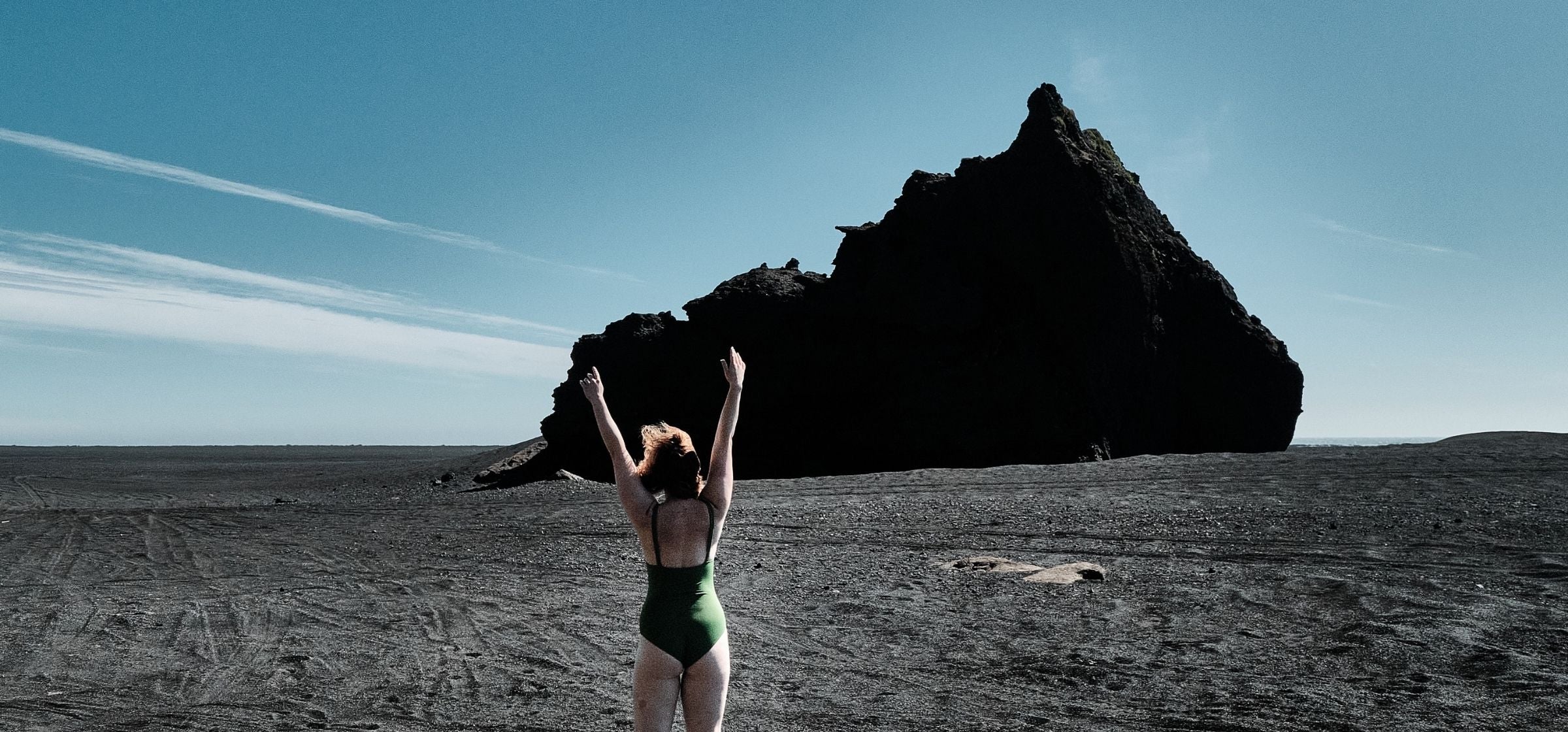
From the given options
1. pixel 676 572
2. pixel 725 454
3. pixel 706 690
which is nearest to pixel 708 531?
pixel 676 572

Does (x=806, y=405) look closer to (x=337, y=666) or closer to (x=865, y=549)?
(x=865, y=549)

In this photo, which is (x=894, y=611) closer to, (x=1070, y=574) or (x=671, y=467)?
(x=1070, y=574)

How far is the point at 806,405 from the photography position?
1232 inches

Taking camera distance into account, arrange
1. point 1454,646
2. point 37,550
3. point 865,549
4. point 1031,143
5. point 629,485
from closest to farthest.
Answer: point 629,485
point 1454,646
point 865,549
point 37,550
point 1031,143

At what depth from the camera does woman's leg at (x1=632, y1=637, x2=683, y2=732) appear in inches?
160

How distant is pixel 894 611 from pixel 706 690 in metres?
6.52

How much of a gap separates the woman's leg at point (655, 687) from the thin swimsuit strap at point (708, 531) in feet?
1.15

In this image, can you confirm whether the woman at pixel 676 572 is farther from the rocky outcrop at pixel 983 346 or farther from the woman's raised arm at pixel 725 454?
the rocky outcrop at pixel 983 346

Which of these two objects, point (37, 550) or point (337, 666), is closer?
point (337, 666)

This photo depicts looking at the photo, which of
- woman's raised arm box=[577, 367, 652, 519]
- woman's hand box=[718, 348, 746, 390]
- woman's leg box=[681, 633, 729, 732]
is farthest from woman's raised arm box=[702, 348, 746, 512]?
woman's leg box=[681, 633, 729, 732]

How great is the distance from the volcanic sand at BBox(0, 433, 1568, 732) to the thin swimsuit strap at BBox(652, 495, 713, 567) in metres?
3.14

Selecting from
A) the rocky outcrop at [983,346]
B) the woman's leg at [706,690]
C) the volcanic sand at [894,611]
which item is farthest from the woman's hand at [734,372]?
the rocky outcrop at [983,346]

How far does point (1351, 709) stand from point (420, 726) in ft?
21.2

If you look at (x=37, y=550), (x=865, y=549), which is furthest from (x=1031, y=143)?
(x=37, y=550)
